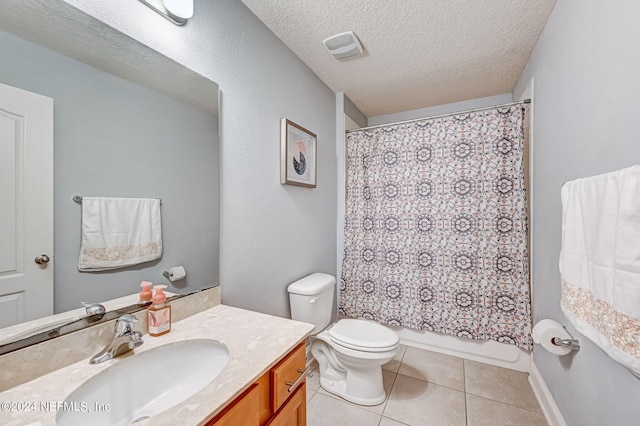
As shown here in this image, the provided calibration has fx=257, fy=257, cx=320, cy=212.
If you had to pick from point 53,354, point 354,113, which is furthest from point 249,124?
point 354,113

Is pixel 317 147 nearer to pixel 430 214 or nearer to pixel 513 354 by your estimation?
pixel 430 214

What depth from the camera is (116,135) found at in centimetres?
88

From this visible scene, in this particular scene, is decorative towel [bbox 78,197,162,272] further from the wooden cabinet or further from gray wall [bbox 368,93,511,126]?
gray wall [bbox 368,93,511,126]

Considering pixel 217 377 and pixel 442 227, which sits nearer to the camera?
pixel 217 377

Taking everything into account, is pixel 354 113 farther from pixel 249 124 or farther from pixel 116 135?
pixel 116 135

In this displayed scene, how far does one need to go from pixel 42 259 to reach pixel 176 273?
1.39 ft

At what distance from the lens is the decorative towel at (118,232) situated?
82 cm

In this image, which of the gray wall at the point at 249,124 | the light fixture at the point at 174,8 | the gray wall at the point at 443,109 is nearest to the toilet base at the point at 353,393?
the gray wall at the point at 249,124

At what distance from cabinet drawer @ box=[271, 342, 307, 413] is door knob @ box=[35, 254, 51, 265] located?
0.73m

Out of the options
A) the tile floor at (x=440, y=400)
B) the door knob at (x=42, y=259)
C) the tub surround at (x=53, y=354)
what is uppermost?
the door knob at (x=42, y=259)

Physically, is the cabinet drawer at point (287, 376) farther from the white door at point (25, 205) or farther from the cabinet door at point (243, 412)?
the white door at point (25, 205)

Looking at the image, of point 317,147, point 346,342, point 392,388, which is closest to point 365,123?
point 317,147

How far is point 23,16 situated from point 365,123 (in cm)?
273

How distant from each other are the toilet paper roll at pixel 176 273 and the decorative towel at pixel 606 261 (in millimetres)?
1494
